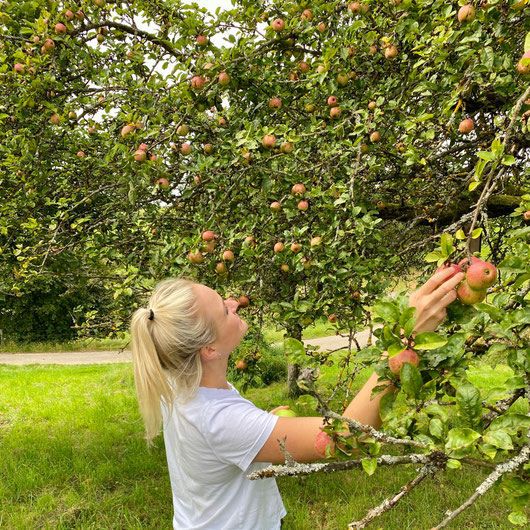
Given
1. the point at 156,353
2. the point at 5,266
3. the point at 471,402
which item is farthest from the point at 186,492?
the point at 5,266

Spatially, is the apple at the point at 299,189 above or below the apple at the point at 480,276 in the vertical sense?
above

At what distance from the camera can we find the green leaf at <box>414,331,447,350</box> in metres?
1.02

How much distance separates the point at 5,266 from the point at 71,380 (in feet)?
15.5

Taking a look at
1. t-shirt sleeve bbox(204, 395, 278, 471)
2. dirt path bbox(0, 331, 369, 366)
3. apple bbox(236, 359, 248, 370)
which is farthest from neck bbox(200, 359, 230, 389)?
dirt path bbox(0, 331, 369, 366)

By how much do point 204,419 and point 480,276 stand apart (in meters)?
0.97

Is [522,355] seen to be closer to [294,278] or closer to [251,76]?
[294,278]

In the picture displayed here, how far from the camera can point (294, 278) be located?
3246mm

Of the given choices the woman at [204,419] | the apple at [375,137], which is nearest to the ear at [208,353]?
the woman at [204,419]

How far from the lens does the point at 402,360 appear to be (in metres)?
1.08

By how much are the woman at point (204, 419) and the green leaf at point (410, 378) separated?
385mm

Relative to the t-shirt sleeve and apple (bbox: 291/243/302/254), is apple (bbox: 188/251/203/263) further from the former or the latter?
the t-shirt sleeve

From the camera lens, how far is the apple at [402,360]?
107cm

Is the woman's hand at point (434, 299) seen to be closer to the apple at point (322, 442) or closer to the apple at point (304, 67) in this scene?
the apple at point (322, 442)

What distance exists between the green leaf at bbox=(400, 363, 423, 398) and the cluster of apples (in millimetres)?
295
